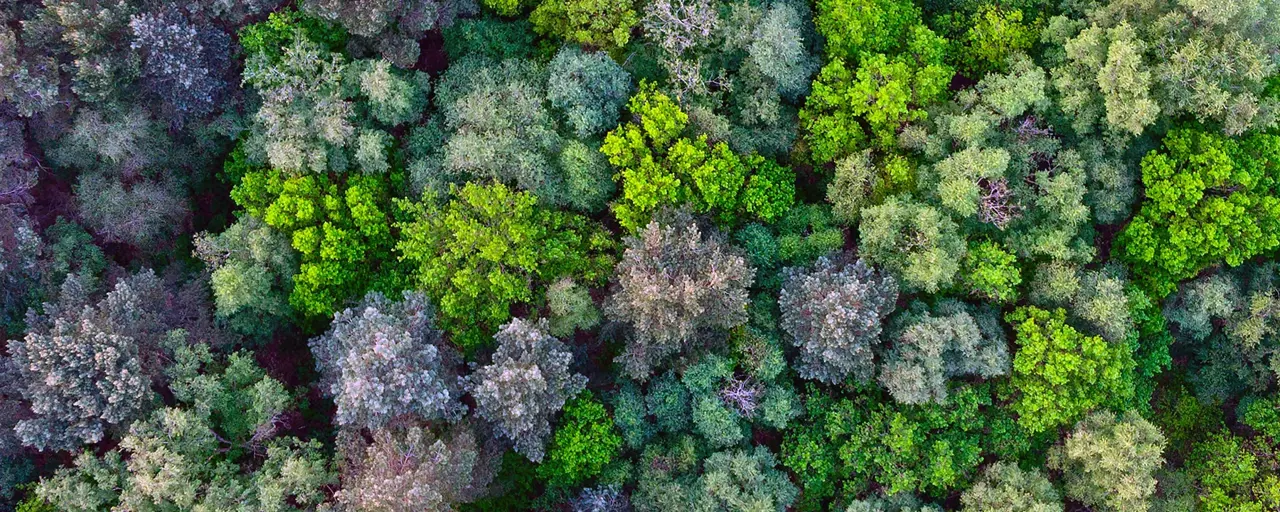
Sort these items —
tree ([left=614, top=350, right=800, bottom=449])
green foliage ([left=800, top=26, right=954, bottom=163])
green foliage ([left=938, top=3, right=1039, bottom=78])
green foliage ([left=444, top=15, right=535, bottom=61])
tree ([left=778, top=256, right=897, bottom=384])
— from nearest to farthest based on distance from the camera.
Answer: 1. tree ([left=778, top=256, right=897, bottom=384])
2. tree ([left=614, top=350, right=800, bottom=449])
3. green foliage ([left=800, top=26, right=954, bottom=163])
4. green foliage ([left=938, top=3, right=1039, bottom=78])
5. green foliage ([left=444, top=15, right=535, bottom=61])

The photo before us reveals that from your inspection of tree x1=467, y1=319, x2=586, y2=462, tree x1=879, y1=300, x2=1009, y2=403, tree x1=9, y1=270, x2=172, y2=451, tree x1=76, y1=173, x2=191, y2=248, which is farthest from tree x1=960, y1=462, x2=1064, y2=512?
tree x1=76, y1=173, x2=191, y2=248

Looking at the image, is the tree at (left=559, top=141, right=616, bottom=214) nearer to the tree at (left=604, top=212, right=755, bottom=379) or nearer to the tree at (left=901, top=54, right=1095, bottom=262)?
the tree at (left=604, top=212, right=755, bottom=379)

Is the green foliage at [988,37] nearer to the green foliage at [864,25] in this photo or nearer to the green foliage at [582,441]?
the green foliage at [864,25]

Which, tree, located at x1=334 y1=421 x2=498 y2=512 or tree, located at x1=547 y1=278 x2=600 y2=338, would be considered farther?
tree, located at x1=547 y1=278 x2=600 y2=338

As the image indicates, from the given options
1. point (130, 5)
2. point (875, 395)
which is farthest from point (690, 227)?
point (130, 5)

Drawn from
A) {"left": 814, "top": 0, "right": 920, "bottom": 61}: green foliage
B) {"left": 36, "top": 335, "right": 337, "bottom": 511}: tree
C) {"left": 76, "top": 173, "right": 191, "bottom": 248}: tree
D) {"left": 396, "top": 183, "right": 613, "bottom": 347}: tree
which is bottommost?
{"left": 36, "top": 335, "right": 337, "bottom": 511}: tree

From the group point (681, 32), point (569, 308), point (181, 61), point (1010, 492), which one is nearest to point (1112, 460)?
point (1010, 492)

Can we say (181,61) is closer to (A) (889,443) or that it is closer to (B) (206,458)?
(B) (206,458)
